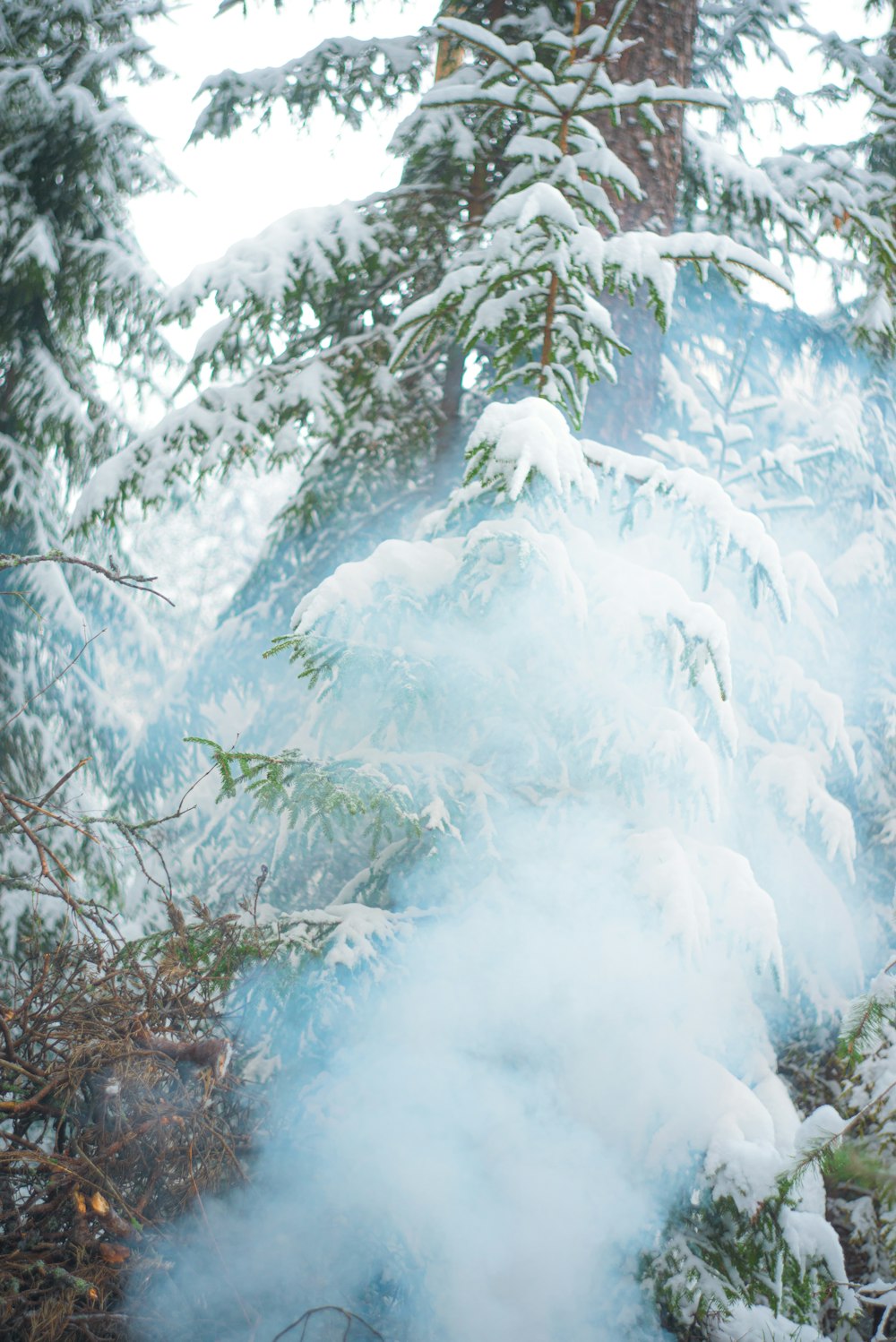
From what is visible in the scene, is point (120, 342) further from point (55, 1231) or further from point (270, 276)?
point (55, 1231)

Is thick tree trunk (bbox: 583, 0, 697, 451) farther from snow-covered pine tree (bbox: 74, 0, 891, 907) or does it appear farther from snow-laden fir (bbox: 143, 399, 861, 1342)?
snow-laden fir (bbox: 143, 399, 861, 1342)

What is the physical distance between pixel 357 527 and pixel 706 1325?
347 centimetres

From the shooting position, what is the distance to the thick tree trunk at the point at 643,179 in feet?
13.0

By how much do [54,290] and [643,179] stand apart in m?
3.69

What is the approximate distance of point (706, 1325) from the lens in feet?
7.86

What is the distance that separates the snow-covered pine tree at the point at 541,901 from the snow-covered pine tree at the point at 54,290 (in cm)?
266

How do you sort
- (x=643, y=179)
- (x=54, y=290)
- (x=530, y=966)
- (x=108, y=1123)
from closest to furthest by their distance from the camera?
(x=108, y=1123) → (x=530, y=966) → (x=643, y=179) → (x=54, y=290)

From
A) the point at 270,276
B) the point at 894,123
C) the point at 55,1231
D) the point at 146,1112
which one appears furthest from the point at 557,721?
the point at 894,123

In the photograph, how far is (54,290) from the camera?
5.41 metres

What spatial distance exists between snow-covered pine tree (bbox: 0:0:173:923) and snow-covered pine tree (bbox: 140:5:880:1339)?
2659mm

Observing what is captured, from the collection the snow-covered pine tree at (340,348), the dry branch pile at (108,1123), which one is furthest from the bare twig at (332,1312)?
the snow-covered pine tree at (340,348)

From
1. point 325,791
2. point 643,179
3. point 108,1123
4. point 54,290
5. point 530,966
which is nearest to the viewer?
point 108,1123

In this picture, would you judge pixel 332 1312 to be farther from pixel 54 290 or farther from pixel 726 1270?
pixel 54 290

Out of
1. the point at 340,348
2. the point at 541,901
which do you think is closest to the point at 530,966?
the point at 541,901
